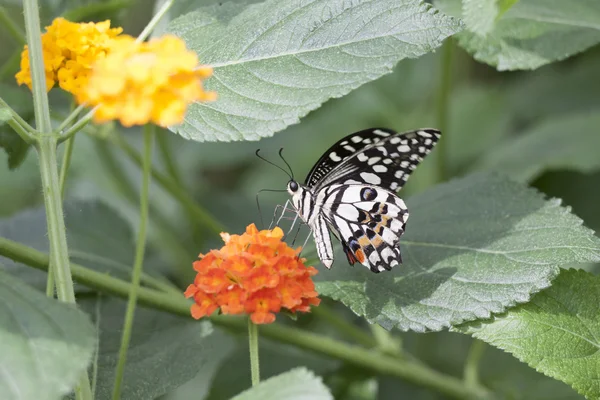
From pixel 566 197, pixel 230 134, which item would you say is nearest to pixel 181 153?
pixel 566 197

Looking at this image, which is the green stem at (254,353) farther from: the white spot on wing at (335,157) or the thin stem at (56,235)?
the white spot on wing at (335,157)

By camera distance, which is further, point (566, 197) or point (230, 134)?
point (566, 197)

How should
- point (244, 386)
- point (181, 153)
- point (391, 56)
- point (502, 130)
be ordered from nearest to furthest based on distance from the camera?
point (391, 56) < point (244, 386) < point (502, 130) < point (181, 153)

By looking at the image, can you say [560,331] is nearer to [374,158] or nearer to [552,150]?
[374,158]

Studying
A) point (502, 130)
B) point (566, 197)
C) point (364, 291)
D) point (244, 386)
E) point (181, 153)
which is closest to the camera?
point (364, 291)

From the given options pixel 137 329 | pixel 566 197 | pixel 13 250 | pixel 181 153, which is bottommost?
pixel 566 197

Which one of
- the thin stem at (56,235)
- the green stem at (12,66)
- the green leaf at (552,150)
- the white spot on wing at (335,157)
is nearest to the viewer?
the thin stem at (56,235)

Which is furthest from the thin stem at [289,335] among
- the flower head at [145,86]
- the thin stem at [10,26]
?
the thin stem at [10,26]

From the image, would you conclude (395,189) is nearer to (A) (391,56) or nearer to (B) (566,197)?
(A) (391,56)
